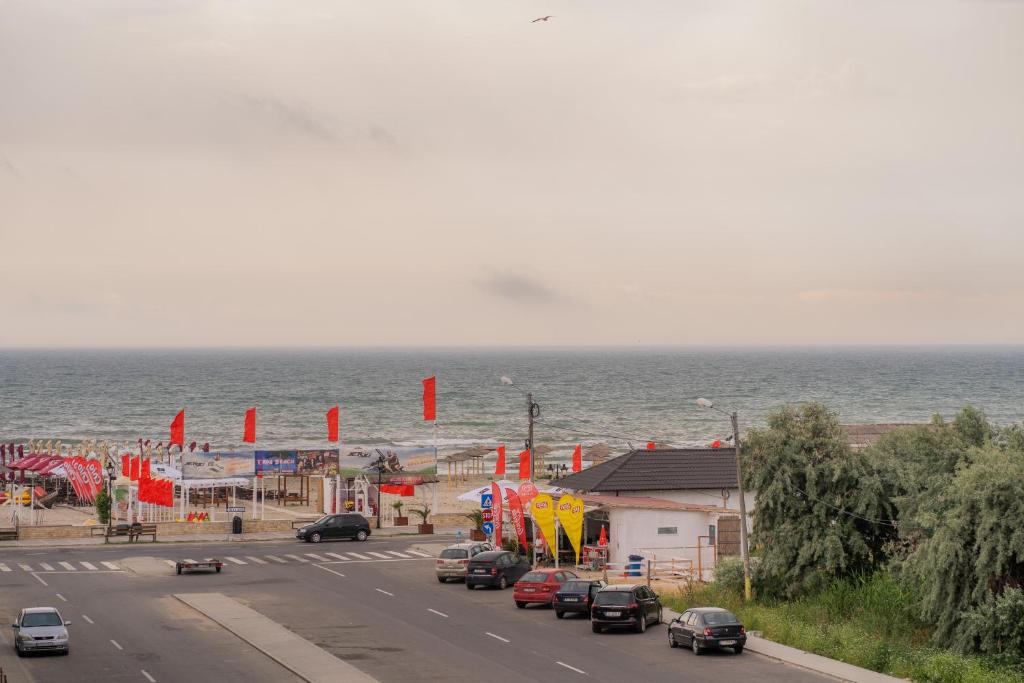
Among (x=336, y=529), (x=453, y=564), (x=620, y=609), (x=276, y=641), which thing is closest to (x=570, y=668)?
(x=620, y=609)

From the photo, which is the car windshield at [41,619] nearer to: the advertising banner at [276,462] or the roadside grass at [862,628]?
the roadside grass at [862,628]

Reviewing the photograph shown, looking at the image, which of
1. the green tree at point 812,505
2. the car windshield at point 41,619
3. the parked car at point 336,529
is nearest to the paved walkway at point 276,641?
the car windshield at point 41,619

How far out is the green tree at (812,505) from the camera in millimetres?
39625

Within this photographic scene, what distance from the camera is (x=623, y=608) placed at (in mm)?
36625

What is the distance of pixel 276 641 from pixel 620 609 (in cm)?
950

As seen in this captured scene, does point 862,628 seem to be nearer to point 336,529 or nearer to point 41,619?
point 41,619

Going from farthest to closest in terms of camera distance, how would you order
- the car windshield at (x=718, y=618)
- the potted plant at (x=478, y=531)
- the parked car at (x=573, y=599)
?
the potted plant at (x=478, y=531), the parked car at (x=573, y=599), the car windshield at (x=718, y=618)

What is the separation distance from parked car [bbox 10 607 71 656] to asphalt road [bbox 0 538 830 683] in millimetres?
327

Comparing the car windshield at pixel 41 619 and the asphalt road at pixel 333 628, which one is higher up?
the car windshield at pixel 41 619

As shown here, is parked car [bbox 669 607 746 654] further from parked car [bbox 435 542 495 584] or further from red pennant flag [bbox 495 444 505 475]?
red pennant flag [bbox 495 444 505 475]

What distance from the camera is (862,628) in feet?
115

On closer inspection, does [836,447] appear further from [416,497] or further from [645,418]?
[645,418]

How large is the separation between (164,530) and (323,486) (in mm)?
10831

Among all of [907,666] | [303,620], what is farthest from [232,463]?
[907,666]
